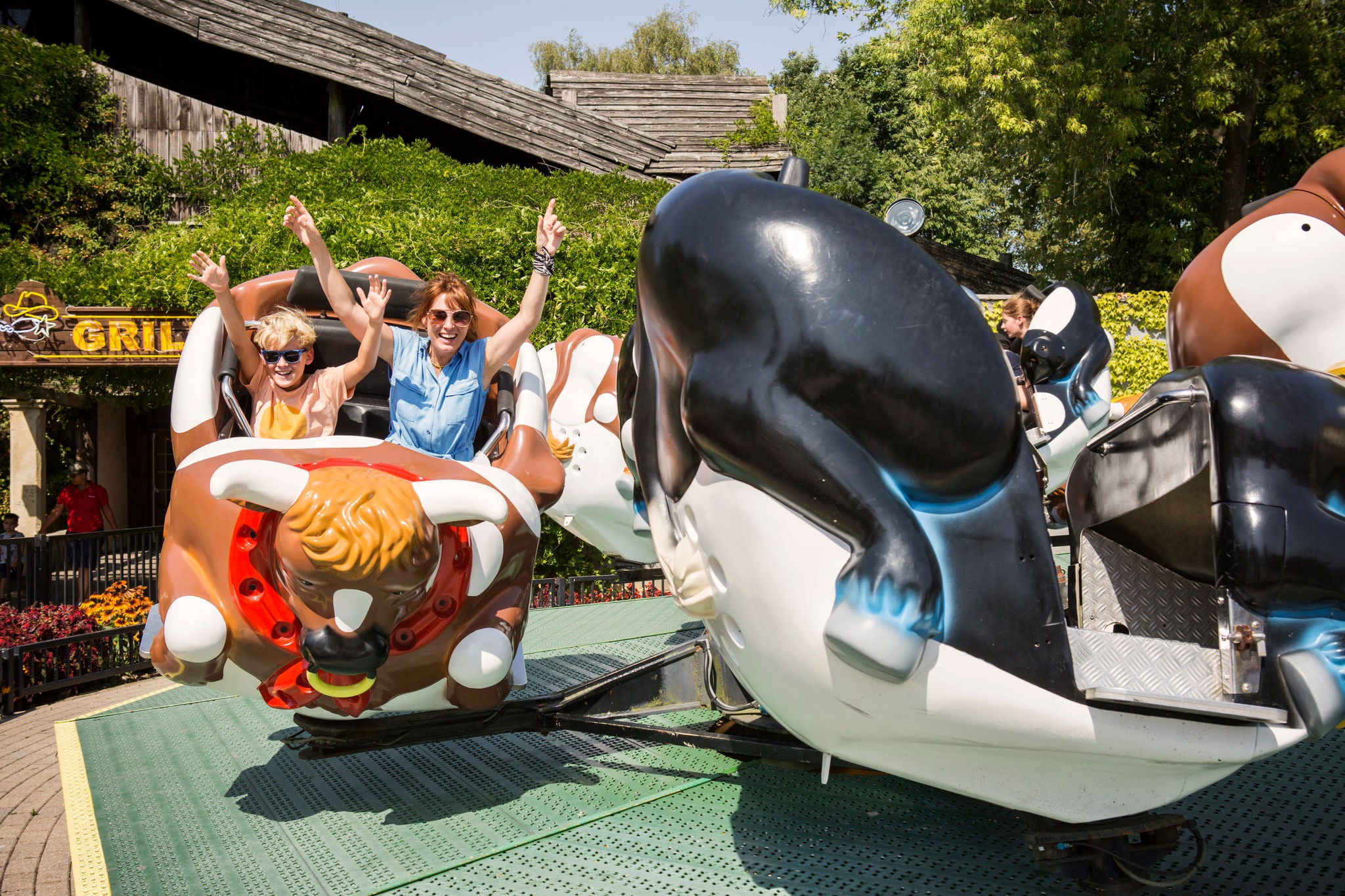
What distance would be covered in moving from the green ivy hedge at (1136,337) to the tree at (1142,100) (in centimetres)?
325

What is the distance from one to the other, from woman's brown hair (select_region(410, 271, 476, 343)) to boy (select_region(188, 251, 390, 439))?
0.41 feet

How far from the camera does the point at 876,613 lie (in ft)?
5.48

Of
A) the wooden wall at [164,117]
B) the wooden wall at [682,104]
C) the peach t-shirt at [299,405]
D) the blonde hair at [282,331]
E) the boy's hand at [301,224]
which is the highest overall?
the wooden wall at [682,104]

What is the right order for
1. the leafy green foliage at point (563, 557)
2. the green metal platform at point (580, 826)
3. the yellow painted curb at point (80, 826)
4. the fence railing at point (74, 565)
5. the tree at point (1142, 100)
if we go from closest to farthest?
the green metal platform at point (580, 826) → the yellow painted curb at point (80, 826) → the fence railing at point (74, 565) → the leafy green foliage at point (563, 557) → the tree at point (1142, 100)

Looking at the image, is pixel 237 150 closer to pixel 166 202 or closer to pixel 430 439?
pixel 166 202

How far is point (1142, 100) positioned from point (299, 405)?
12.3 meters

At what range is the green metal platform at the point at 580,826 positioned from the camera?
2.37 m

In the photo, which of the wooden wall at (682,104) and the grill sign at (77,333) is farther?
the wooden wall at (682,104)

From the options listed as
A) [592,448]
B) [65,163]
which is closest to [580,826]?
[592,448]

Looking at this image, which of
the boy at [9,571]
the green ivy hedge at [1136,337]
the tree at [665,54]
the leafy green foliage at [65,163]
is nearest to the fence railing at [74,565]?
the boy at [9,571]

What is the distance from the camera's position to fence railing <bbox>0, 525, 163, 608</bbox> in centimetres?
691

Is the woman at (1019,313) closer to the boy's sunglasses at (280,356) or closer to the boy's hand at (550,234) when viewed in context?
the boy's hand at (550,234)

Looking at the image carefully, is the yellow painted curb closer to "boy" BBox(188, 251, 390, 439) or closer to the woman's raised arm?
"boy" BBox(188, 251, 390, 439)

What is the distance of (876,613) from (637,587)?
6.28 metres
